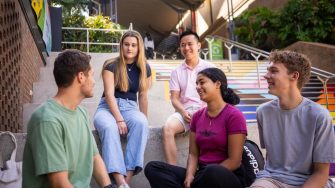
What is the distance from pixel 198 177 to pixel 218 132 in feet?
1.22

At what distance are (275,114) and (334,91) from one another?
6669 mm

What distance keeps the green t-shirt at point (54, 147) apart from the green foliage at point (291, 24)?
9.94 meters

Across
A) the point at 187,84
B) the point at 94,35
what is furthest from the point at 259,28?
the point at 187,84

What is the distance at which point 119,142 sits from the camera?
3.32 metres

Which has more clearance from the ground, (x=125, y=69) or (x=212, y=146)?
(x=125, y=69)

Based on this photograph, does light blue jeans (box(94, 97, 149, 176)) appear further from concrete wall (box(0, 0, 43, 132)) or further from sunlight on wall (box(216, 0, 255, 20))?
sunlight on wall (box(216, 0, 255, 20))

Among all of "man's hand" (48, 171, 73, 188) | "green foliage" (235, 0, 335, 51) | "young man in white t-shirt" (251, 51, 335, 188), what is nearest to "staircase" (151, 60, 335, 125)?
"green foliage" (235, 0, 335, 51)

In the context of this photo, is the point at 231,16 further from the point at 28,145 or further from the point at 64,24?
the point at 28,145

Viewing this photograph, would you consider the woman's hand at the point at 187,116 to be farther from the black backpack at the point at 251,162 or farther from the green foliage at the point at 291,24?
the green foliage at the point at 291,24

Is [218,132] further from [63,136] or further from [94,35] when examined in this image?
[94,35]

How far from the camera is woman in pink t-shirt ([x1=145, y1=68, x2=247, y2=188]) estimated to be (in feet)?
8.86

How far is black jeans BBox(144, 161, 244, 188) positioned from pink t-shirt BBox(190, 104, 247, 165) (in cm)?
12

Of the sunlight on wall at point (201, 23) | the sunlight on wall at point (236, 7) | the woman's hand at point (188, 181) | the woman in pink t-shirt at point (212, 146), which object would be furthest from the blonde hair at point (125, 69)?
the sunlight on wall at point (201, 23)

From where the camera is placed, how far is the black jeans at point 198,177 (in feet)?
8.47
